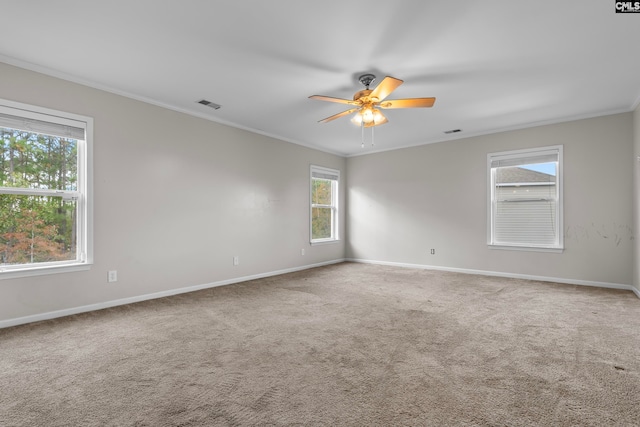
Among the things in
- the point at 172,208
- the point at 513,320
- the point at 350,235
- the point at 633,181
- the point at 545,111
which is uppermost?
the point at 545,111

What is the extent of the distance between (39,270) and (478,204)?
6120mm

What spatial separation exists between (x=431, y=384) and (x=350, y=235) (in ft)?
17.2

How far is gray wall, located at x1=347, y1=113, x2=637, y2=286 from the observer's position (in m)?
4.44

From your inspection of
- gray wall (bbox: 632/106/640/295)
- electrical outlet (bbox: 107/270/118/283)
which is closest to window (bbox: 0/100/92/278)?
electrical outlet (bbox: 107/270/118/283)

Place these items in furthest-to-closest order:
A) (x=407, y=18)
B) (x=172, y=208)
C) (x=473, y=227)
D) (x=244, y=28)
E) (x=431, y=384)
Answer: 1. (x=473, y=227)
2. (x=172, y=208)
3. (x=244, y=28)
4. (x=407, y=18)
5. (x=431, y=384)

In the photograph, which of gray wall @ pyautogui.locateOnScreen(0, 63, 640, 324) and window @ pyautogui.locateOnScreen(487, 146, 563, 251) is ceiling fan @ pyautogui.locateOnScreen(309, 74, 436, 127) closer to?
gray wall @ pyautogui.locateOnScreen(0, 63, 640, 324)

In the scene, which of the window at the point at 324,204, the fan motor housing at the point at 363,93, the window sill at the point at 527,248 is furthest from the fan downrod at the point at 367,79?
the window sill at the point at 527,248

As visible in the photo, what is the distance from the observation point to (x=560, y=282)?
15.8 feet

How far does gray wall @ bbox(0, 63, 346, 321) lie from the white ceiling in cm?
28

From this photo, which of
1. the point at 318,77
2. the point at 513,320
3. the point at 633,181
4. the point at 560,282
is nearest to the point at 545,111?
the point at 633,181

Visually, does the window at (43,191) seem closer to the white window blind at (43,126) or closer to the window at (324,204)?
the white window blind at (43,126)

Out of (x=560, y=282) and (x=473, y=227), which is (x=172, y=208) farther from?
(x=560, y=282)

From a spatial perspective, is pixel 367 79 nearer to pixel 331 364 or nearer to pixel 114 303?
pixel 331 364

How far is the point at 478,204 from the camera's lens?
551 centimetres
